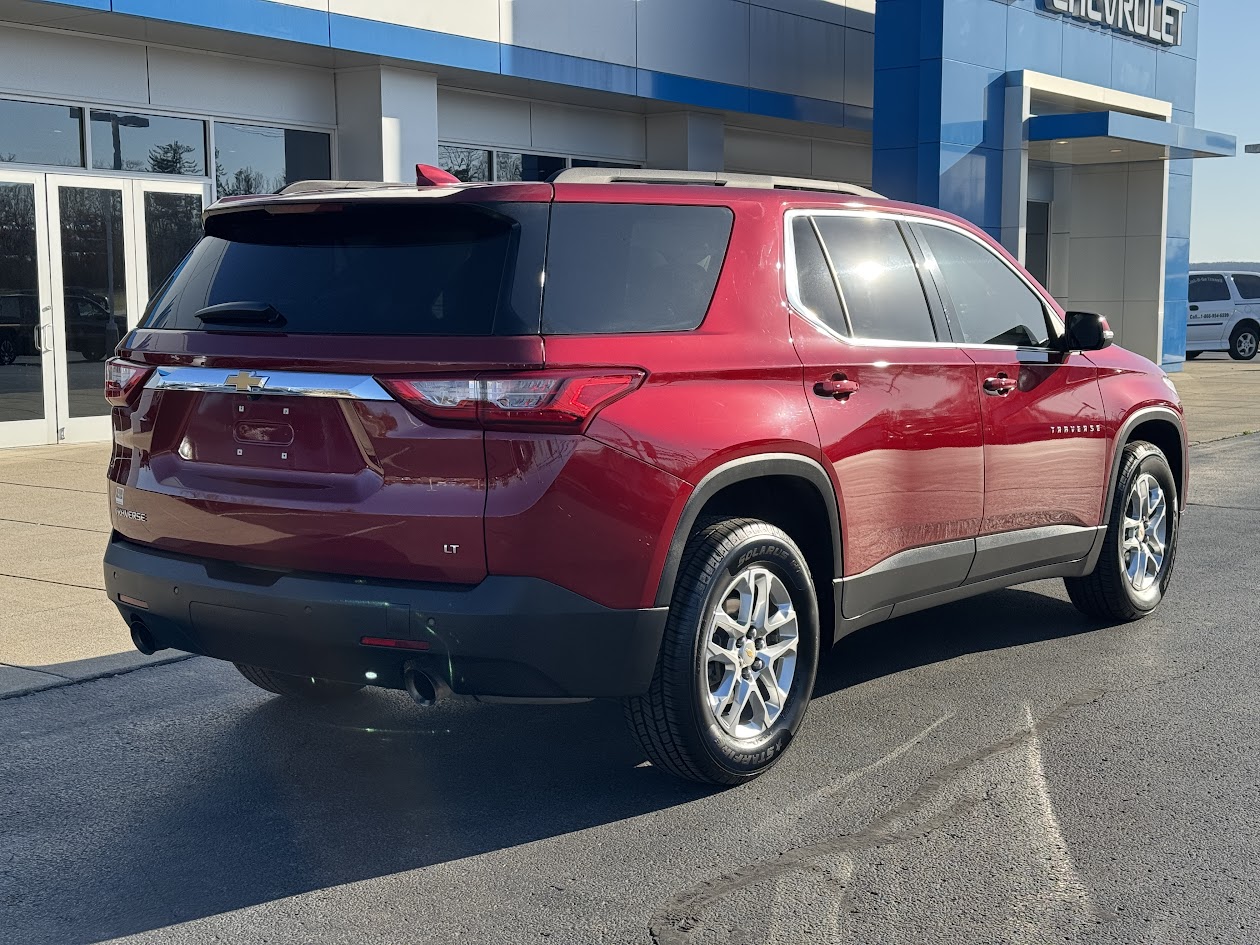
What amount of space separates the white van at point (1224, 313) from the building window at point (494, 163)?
57.8ft

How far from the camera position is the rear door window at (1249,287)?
31875 millimetres

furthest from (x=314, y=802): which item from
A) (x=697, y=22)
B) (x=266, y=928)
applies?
(x=697, y=22)

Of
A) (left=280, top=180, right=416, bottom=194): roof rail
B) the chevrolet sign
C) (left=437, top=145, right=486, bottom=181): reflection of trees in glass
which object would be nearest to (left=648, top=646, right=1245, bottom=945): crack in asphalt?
(left=280, top=180, right=416, bottom=194): roof rail

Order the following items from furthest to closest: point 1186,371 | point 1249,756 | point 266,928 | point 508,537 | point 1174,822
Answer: point 1186,371 → point 1249,756 → point 1174,822 → point 508,537 → point 266,928

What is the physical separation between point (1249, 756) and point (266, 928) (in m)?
3.23

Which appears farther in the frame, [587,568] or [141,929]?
[587,568]

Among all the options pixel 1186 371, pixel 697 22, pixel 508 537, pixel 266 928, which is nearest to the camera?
pixel 266 928

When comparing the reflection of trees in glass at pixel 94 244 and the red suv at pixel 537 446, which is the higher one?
the reflection of trees in glass at pixel 94 244

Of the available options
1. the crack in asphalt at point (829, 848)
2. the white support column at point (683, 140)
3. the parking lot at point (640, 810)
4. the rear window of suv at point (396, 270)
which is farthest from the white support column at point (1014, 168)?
the rear window of suv at point (396, 270)

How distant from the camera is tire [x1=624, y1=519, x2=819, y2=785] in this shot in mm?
4391

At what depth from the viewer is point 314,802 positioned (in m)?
4.59

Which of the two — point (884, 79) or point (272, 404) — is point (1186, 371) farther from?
point (272, 404)

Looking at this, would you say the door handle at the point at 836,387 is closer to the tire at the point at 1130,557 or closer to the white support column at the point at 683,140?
the tire at the point at 1130,557

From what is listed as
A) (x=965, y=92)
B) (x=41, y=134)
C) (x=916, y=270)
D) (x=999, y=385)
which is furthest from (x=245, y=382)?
(x=965, y=92)
